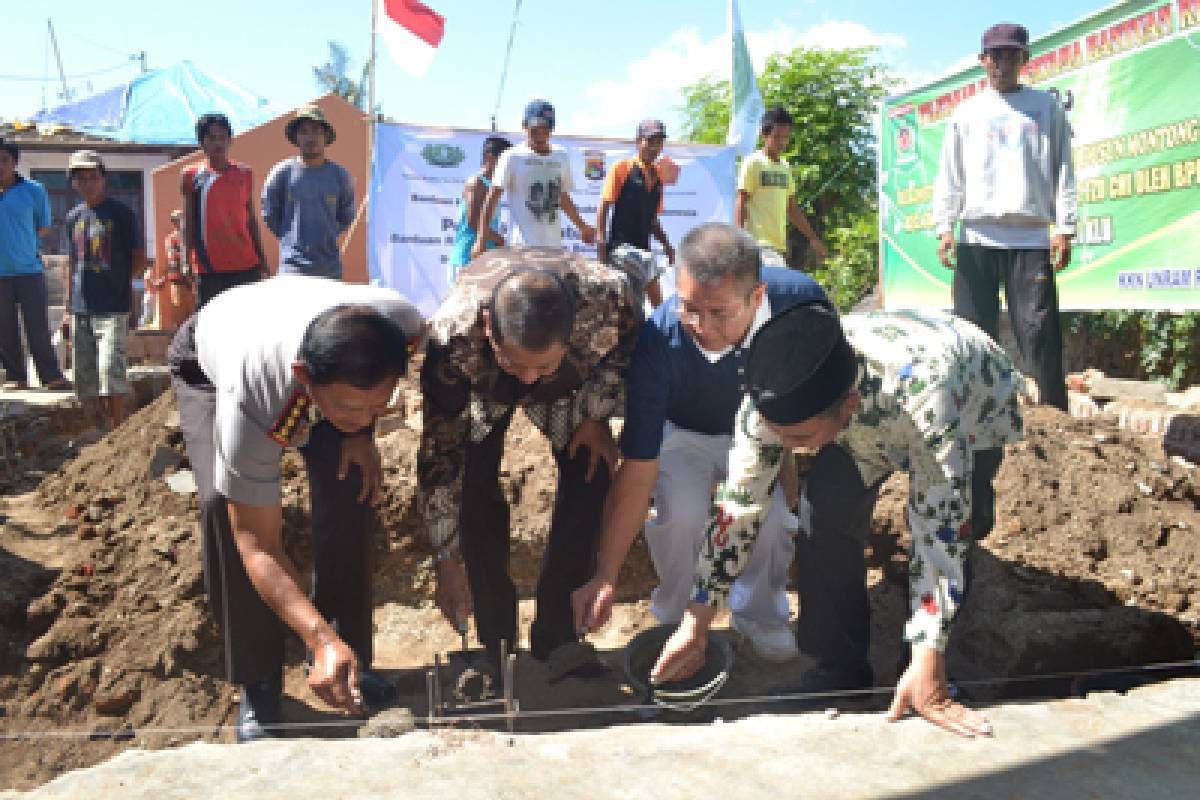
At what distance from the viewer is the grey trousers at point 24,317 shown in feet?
21.5

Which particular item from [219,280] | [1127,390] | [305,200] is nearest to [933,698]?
[305,200]

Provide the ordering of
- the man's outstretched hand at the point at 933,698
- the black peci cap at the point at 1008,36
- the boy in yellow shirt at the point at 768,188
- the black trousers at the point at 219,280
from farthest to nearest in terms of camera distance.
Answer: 1. the boy in yellow shirt at the point at 768,188
2. the black trousers at the point at 219,280
3. the black peci cap at the point at 1008,36
4. the man's outstretched hand at the point at 933,698

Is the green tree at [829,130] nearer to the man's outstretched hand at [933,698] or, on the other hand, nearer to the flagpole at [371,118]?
the flagpole at [371,118]

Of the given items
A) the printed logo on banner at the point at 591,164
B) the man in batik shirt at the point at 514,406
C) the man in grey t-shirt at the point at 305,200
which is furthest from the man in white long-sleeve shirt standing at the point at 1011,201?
the printed logo on banner at the point at 591,164

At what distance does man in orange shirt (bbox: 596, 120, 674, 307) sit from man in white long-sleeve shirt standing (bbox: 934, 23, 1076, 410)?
1914 millimetres

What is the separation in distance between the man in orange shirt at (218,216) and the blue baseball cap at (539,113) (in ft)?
5.73

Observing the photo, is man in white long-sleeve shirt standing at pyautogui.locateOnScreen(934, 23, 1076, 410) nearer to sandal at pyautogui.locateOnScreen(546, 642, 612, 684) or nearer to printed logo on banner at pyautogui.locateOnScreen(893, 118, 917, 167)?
sandal at pyautogui.locateOnScreen(546, 642, 612, 684)

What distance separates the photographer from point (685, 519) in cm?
309

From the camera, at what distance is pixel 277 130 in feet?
50.3


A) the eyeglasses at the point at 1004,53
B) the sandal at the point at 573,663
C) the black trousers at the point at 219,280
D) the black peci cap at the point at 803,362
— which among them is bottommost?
the sandal at the point at 573,663

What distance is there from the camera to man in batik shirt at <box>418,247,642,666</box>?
7.78 ft

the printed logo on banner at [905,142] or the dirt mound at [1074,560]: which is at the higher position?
the printed logo on banner at [905,142]

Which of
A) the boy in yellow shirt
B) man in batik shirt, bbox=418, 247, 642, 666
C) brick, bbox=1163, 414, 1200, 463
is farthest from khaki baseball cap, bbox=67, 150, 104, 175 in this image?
brick, bbox=1163, 414, 1200, 463

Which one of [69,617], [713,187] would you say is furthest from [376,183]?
[69,617]
